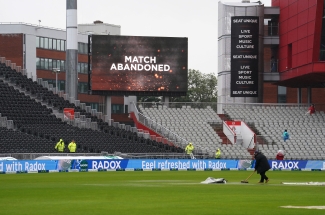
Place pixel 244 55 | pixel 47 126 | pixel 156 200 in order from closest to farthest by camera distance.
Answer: pixel 156 200 < pixel 47 126 < pixel 244 55

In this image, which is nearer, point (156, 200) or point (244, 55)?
point (156, 200)

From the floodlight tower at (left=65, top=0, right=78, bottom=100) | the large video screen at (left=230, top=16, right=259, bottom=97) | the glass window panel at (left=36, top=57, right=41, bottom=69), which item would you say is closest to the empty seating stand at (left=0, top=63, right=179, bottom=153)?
the floodlight tower at (left=65, top=0, right=78, bottom=100)

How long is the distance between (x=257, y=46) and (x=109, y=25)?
1679 inches

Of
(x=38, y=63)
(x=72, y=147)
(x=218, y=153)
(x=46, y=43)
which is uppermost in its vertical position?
(x=46, y=43)

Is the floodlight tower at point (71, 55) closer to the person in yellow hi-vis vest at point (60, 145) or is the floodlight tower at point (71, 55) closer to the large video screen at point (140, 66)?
the large video screen at point (140, 66)

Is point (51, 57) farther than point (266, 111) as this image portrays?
Yes

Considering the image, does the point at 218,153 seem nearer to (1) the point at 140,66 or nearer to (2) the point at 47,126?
(1) the point at 140,66

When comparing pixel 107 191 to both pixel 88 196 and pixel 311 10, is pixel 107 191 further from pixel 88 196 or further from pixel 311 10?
pixel 311 10

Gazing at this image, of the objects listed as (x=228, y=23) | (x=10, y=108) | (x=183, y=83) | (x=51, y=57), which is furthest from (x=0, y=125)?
(x=51, y=57)

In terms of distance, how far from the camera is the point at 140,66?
3428 inches

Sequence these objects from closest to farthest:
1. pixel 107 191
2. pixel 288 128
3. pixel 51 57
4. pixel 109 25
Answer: pixel 107 191
pixel 288 128
pixel 51 57
pixel 109 25

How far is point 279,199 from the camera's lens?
102 ft

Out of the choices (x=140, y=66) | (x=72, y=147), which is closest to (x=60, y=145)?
(x=72, y=147)

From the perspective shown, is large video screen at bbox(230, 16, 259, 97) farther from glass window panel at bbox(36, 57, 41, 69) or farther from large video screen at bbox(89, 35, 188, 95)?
glass window panel at bbox(36, 57, 41, 69)
